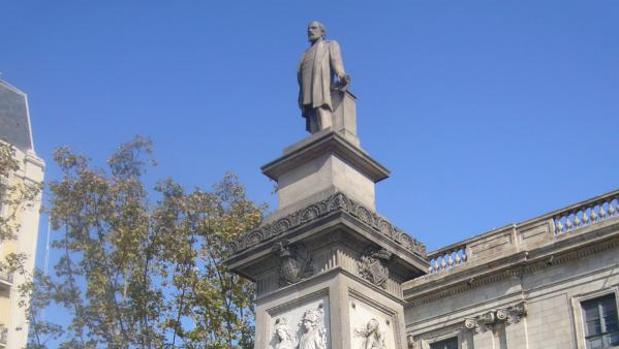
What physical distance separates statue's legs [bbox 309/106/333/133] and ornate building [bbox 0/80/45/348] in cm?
2526

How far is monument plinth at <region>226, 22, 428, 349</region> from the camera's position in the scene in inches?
457

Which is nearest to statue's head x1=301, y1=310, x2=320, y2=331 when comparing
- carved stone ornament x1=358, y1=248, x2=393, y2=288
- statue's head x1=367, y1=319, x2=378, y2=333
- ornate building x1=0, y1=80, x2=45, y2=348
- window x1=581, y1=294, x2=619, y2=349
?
statue's head x1=367, y1=319, x2=378, y2=333

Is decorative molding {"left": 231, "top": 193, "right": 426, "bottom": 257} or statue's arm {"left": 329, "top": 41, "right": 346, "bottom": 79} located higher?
statue's arm {"left": 329, "top": 41, "right": 346, "bottom": 79}

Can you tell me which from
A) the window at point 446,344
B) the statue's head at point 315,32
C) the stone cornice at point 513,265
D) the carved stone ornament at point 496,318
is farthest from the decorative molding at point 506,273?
the statue's head at point 315,32

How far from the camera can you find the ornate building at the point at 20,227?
37.9m

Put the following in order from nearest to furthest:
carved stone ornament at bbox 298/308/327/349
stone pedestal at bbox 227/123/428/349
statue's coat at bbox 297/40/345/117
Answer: carved stone ornament at bbox 298/308/327/349 → stone pedestal at bbox 227/123/428/349 → statue's coat at bbox 297/40/345/117

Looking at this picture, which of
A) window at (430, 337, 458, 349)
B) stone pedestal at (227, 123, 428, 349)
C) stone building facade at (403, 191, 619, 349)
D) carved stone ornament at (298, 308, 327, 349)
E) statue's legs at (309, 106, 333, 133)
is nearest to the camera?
carved stone ornament at (298, 308, 327, 349)

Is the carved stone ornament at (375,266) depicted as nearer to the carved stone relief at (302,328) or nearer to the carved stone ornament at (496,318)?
the carved stone relief at (302,328)

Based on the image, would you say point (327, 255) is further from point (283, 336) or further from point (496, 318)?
point (496, 318)

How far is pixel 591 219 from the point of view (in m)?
26.5

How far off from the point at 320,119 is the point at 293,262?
7.60ft

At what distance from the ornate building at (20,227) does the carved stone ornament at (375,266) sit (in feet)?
87.4

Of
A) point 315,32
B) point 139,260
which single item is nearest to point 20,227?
point 139,260

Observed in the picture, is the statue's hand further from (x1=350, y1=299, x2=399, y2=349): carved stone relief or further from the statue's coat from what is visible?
(x1=350, y1=299, x2=399, y2=349): carved stone relief
